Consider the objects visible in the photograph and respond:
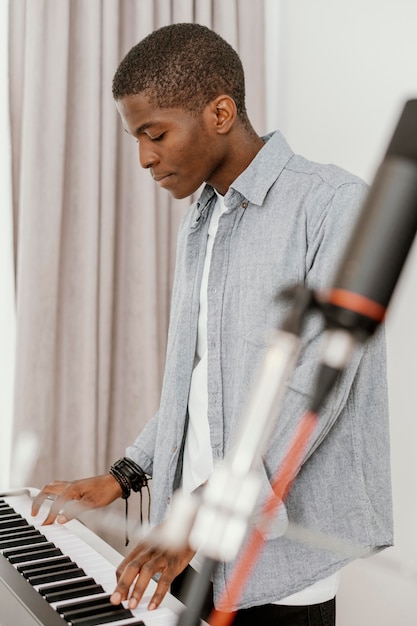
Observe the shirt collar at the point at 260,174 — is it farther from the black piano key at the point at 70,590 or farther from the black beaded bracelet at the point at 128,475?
the black piano key at the point at 70,590

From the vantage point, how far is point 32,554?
4.06 ft

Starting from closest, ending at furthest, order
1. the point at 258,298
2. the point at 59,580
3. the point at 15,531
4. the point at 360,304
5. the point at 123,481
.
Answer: the point at 360,304
the point at 59,580
the point at 258,298
the point at 15,531
the point at 123,481

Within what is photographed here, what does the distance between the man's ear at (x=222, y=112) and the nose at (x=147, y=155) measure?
0.12 metres

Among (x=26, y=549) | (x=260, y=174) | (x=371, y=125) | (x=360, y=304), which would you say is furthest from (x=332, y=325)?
(x=371, y=125)

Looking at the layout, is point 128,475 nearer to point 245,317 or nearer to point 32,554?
point 32,554

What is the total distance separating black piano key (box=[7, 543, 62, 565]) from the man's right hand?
11cm

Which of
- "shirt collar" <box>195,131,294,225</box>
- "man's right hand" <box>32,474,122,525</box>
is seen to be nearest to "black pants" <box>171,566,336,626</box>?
"man's right hand" <box>32,474,122,525</box>

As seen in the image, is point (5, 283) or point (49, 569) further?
point (5, 283)

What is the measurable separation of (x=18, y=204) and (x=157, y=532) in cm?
133

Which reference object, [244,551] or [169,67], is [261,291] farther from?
[244,551]

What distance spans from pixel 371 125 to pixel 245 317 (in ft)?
3.23

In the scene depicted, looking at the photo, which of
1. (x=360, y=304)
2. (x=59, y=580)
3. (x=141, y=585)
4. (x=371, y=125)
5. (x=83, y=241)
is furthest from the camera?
(x=83, y=241)

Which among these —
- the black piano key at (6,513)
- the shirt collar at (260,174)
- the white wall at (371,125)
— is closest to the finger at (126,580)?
the black piano key at (6,513)

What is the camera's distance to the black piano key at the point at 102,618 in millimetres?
967
